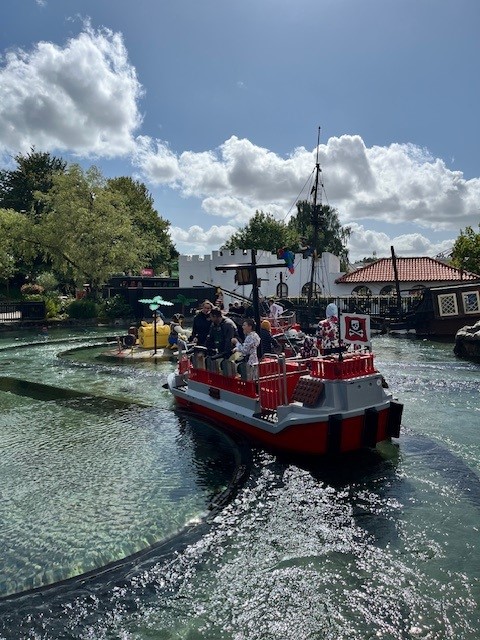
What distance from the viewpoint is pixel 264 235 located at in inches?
2699

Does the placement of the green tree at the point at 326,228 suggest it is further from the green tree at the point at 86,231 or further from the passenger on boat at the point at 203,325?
the passenger on boat at the point at 203,325

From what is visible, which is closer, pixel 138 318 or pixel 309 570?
pixel 309 570

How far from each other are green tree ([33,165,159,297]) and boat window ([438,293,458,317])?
23618 millimetres

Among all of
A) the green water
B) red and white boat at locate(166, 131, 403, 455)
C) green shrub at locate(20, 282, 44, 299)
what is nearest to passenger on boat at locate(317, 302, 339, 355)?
red and white boat at locate(166, 131, 403, 455)

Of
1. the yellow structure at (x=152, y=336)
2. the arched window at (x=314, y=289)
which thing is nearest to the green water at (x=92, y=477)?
the yellow structure at (x=152, y=336)

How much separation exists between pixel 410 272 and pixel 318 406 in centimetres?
3405

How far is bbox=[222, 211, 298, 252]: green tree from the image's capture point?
6769cm

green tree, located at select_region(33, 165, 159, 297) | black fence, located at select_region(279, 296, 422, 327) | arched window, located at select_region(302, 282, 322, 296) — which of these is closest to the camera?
black fence, located at select_region(279, 296, 422, 327)

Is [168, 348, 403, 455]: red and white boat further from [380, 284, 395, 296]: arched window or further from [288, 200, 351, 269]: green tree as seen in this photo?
[288, 200, 351, 269]: green tree

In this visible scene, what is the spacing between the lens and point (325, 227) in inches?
2830

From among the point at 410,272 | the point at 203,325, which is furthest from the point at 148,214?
the point at 203,325

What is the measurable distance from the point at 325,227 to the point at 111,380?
59.4 metres

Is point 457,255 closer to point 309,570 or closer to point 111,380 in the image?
point 111,380

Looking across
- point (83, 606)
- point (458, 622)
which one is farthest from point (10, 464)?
point (458, 622)
